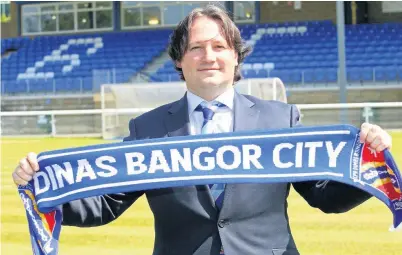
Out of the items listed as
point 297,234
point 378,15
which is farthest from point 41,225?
point 378,15

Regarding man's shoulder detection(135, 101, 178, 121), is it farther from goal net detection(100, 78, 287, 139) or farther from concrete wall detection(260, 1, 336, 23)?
concrete wall detection(260, 1, 336, 23)

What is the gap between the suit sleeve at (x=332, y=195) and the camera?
2508mm

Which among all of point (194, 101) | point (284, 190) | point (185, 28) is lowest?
point (284, 190)

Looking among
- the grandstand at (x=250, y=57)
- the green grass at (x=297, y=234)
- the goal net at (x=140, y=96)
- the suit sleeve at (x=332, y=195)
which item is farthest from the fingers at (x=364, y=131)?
the grandstand at (x=250, y=57)

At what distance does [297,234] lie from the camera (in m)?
5.91

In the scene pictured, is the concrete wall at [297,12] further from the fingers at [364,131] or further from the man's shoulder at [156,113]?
the fingers at [364,131]

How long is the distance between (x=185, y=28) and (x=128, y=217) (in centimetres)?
477

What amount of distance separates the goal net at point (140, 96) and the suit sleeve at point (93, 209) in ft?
43.2

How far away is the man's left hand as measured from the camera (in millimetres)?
2318

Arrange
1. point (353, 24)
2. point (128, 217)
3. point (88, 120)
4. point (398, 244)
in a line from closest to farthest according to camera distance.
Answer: point (398, 244) < point (128, 217) < point (88, 120) < point (353, 24)

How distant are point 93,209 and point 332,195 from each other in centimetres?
90

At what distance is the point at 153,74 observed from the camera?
931 inches

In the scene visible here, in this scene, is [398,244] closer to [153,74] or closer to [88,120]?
[88,120]

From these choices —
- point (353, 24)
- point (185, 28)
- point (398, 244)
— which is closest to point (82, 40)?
point (353, 24)
